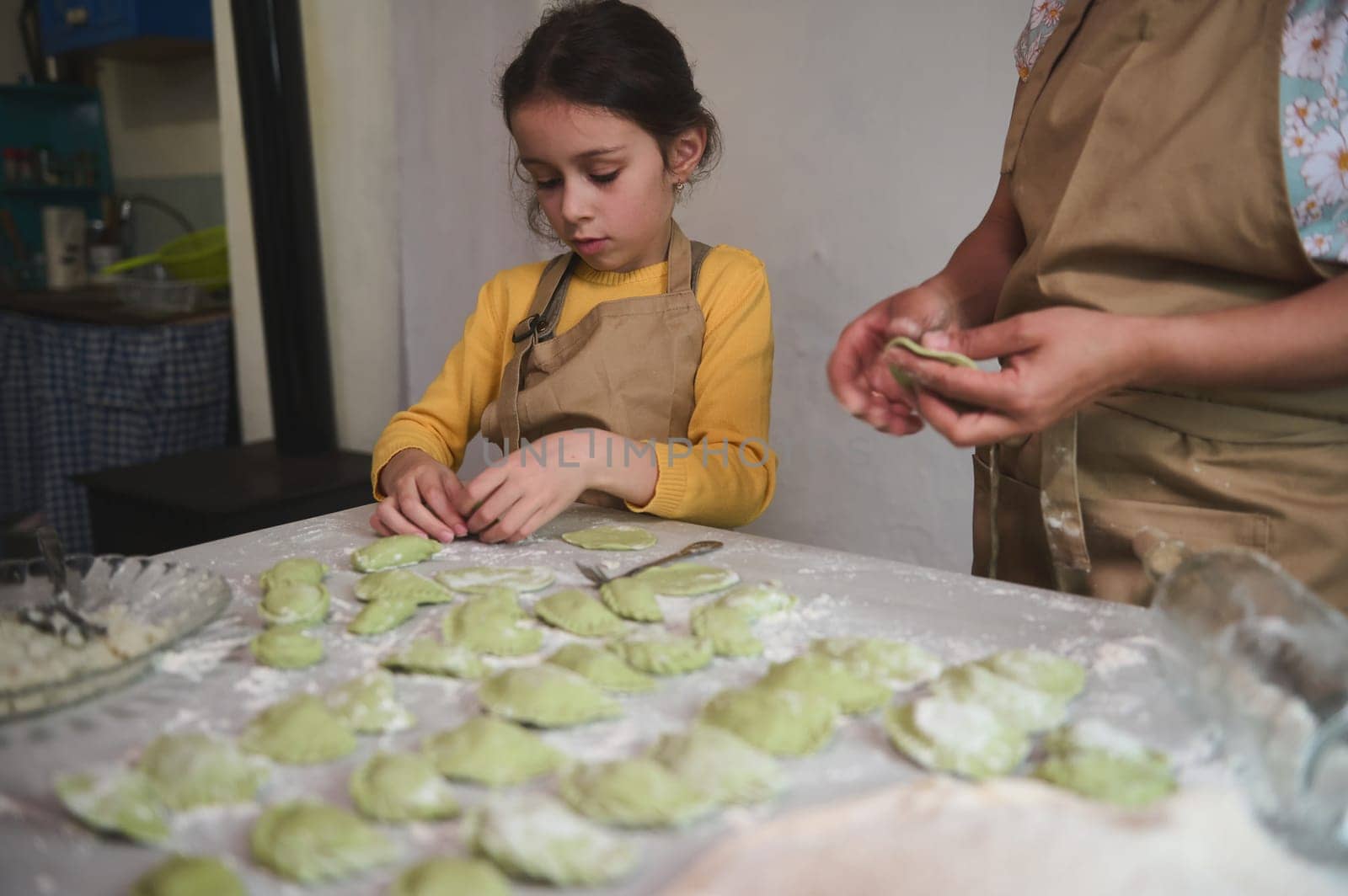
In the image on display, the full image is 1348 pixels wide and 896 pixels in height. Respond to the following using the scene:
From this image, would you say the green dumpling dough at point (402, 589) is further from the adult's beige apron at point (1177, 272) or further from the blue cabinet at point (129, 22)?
the blue cabinet at point (129, 22)

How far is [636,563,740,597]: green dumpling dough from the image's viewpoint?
0.91 metres

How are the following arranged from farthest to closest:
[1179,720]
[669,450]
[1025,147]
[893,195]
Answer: [893,195] → [669,450] → [1025,147] → [1179,720]

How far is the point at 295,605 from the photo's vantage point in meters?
0.84

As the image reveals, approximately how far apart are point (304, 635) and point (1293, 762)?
0.70 meters

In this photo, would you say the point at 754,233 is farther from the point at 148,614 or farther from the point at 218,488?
the point at 148,614

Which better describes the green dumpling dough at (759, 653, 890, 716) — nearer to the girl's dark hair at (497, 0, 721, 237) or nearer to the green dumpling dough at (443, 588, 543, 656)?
the green dumpling dough at (443, 588, 543, 656)

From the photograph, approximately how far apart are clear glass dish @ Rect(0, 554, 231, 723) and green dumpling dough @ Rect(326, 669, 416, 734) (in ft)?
0.48

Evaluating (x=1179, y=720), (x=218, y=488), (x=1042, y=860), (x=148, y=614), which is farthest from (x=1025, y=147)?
(x=218, y=488)

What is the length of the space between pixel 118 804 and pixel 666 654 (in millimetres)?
378

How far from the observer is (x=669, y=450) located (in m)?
1.31

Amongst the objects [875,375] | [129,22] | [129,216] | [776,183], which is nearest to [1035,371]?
[875,375]

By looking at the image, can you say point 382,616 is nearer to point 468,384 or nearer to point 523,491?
point 523,491

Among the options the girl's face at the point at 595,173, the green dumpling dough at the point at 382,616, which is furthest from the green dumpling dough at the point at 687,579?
the girl's face at the point at 595,173

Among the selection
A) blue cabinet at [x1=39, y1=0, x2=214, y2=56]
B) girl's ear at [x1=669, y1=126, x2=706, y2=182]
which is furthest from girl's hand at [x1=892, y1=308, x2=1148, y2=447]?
blue cabinet at [x1=39, y1=0, x2=214, y2=56]
